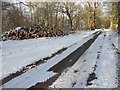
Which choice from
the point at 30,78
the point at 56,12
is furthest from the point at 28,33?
the point at 56,12

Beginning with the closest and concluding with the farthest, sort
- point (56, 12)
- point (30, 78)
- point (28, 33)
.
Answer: point (30, 78) → point (28, 33) → point (56, 12)

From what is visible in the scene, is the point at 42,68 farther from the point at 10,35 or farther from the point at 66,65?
the point at 10,35

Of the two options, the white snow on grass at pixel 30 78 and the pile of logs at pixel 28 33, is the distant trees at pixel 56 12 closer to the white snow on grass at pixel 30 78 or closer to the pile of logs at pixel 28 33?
the pile of logs at pixel 28 33

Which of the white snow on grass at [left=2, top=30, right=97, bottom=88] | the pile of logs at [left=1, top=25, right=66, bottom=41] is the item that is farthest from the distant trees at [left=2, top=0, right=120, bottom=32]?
the white snow on grass at [left=2, top=30, right=97, bottom=88]

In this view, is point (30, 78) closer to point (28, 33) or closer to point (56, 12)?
point (28, 33)

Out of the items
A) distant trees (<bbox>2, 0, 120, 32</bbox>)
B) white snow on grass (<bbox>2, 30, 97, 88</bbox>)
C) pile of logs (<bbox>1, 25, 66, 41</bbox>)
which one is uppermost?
distant trees (<bbox>2, 0, 120, 32</bbox>)

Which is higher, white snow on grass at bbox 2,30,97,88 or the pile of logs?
the pile of logs

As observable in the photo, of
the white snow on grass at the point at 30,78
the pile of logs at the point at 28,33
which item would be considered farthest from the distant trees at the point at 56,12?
the white snow on grass at the point at 30,78

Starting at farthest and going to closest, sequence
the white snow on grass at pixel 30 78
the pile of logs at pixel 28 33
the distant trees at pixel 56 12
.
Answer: the distant trees at pixel 56 12 < the pile of logs at pixel 28 33 < the white snow on grass at pixel 30 78

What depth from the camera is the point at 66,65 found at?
6.30 m

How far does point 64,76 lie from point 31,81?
3.63 ft

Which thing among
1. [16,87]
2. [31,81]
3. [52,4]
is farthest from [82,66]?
[52,4]

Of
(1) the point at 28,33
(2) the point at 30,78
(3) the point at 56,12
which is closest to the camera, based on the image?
(2) the point at 30,78

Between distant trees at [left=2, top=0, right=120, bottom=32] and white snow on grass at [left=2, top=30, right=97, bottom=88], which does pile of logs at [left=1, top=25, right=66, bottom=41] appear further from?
white snow on grass at [left=2, top=30, right=97, bottom=88]
